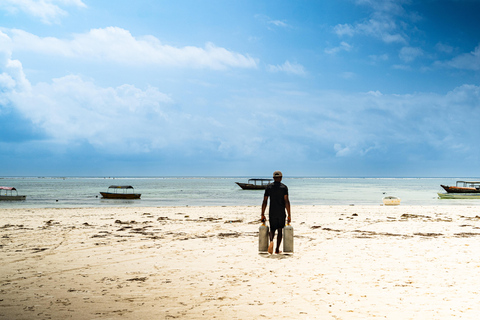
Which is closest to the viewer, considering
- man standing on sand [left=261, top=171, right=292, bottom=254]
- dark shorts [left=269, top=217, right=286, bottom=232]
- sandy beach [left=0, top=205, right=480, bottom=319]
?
sandy beach [left=0, top=205, right=480, bottom=319]

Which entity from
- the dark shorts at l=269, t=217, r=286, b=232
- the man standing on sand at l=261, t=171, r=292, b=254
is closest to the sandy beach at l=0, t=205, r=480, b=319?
the dark shorts at l=269, t=217, r=286, b=232

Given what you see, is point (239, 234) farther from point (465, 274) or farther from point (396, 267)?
point (465, 274)

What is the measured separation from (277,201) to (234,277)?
2.42 m

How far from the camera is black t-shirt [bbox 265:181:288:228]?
922cm

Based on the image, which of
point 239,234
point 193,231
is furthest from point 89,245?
point 239,234

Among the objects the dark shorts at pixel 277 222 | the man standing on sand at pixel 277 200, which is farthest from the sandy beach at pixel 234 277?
the man standing on sand at pixel 277 200

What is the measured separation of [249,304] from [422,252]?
6476 millimetres

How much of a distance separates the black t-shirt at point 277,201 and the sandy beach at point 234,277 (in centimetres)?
101

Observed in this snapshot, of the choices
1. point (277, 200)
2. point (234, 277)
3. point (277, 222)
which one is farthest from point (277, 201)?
point (234, 277)

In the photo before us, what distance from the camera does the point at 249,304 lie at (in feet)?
19.5

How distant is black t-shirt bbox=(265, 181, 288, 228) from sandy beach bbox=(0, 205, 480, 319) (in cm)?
101

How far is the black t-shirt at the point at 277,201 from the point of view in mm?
9219

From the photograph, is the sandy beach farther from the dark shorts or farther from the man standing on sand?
the man standing on sand

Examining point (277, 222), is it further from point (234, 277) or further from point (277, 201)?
point (234, 277)
